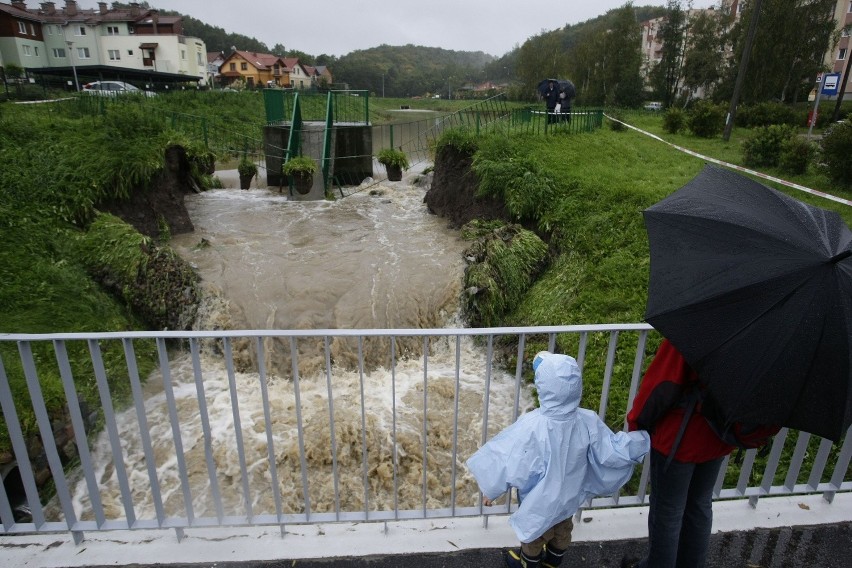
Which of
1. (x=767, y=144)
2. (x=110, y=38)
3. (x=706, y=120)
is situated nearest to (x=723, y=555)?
(x=767, y=144)

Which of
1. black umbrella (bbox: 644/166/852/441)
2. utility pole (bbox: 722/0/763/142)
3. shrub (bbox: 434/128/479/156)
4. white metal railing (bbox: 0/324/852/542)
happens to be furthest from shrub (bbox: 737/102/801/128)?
black umbrella (bbox: 644/166/852/441)

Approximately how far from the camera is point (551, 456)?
2.38 metres

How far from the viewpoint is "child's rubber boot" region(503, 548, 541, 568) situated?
278 centimetres

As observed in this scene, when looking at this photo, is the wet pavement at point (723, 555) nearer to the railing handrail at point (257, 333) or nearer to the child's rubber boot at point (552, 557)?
the child's rubber boot at point (552, 557)

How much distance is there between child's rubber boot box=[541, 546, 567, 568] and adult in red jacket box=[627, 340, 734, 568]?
431 millimetres

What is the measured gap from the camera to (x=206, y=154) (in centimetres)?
1380

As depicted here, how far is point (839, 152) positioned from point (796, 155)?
2.03 m

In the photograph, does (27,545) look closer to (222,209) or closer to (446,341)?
(446,341)

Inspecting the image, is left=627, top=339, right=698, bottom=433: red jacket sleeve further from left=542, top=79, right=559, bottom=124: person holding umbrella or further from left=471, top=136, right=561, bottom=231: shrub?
left=542, top=79, right=559, bottom=124: person holding umbrella

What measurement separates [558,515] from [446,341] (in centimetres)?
648

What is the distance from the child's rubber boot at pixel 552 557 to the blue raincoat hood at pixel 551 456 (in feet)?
1.56

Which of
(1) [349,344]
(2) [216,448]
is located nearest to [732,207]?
(2) [216,448]

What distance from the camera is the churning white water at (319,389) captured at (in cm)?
541

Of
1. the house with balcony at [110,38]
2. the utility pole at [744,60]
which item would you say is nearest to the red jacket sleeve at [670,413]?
the utility pole at [744,60]
